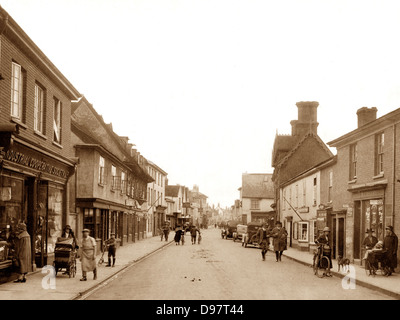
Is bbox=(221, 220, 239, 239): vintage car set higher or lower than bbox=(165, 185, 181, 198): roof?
lower

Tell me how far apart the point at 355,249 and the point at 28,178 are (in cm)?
1487

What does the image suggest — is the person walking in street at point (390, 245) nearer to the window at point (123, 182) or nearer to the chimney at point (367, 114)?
the chimney at point (367, 114)

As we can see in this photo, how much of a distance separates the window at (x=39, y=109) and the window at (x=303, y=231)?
23.9 metres

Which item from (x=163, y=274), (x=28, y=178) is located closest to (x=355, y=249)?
(x=163, y=274)

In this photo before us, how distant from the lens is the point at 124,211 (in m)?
42.8

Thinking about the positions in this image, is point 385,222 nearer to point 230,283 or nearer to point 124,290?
point 230,283

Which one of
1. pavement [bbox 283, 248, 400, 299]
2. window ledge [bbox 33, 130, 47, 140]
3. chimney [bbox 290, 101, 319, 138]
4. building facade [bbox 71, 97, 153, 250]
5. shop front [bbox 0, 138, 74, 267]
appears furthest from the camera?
chimney [bbox 290, 101, 319, 138]

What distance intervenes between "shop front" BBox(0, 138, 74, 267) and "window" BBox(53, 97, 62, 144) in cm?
98

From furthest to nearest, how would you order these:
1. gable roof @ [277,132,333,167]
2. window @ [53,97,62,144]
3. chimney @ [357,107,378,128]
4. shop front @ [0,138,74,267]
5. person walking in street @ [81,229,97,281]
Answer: gable roof @ [277,132,333,167], chimney @ [357,107,378,128], window @ [53,97,62,144], person walking in street @ [81,229,97,281], shop front @ [0,138,74,267]

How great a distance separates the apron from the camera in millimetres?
17062

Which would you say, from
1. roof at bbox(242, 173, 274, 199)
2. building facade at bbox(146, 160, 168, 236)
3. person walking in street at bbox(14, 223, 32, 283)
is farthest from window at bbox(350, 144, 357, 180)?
roof at bbox(242, 173, 274, 199)

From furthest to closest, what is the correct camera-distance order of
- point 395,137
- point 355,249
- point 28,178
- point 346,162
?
point 346,162
point 355,249
point 395,137
point 28,178

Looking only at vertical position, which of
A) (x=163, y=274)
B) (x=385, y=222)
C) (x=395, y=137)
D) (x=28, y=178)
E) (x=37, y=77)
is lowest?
(x=163, y=274)

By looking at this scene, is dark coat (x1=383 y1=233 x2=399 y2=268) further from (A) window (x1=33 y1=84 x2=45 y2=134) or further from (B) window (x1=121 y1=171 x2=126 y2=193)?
(B) window (x1=121 y1=171 x2=126 y2=193)
